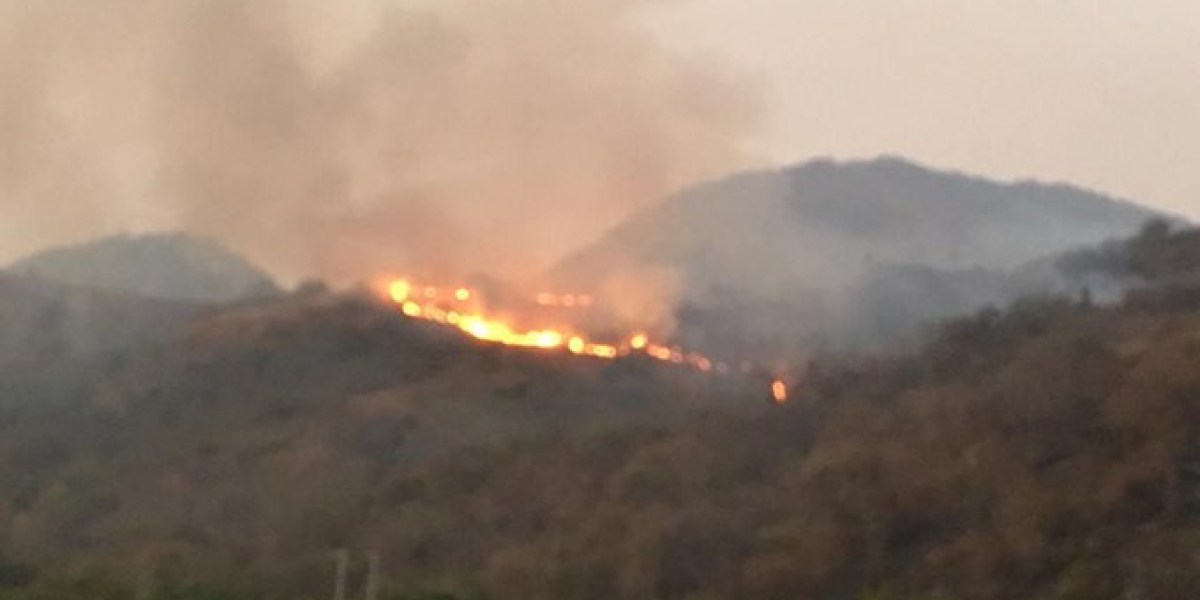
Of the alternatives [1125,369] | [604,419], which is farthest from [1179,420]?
[604,419]

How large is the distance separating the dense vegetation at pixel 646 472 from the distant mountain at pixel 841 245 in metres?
11.2

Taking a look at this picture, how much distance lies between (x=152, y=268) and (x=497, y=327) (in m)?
31.6

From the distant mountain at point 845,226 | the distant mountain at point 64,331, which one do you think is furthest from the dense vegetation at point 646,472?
the distant mountain at point 845,226

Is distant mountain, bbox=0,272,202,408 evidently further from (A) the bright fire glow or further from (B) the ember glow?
(A) the bright fire glow

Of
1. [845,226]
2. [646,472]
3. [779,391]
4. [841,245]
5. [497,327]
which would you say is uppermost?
[845,226]

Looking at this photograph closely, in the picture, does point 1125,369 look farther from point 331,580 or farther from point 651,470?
point 331,580

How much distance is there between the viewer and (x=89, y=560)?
3584 cm

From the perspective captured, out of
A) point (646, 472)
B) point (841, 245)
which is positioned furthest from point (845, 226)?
point (646, 472)

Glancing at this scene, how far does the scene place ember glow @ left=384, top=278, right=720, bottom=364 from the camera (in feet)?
166

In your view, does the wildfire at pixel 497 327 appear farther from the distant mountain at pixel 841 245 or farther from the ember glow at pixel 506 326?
the distant mountain at pixel 841 245

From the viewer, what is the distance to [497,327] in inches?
2101

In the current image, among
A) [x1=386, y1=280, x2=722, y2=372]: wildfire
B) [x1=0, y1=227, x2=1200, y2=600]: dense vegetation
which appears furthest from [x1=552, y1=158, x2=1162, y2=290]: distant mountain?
[x1=0, y1=227, x2=1200, y2=600]: dense vegetation

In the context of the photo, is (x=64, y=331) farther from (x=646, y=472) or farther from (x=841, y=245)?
(x=646, y=472)

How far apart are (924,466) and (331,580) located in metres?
10.8
